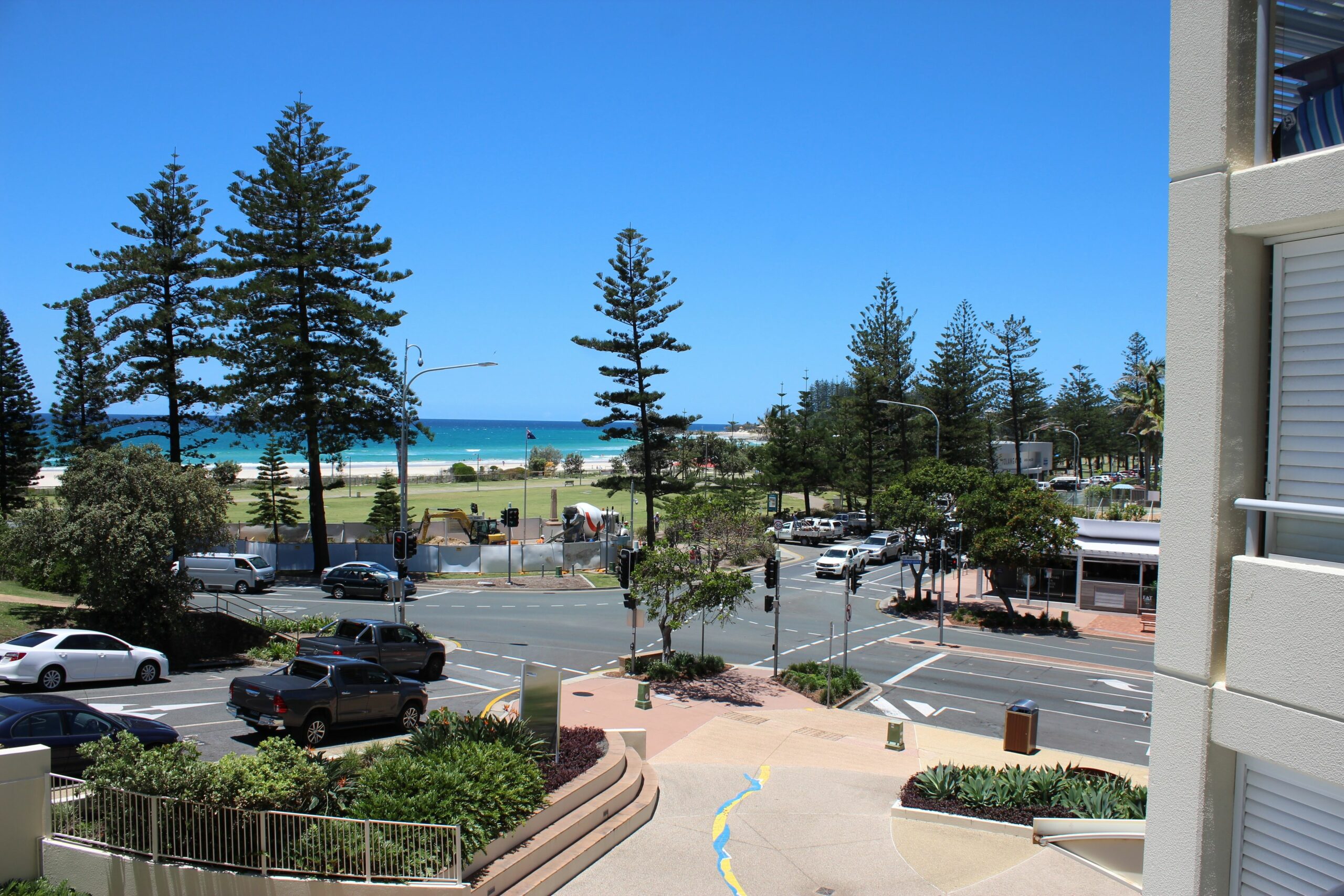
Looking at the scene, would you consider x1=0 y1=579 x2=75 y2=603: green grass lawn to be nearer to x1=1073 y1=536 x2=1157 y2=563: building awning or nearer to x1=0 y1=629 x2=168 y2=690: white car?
x1=0 y1=629 x2=168 y2=690: white car

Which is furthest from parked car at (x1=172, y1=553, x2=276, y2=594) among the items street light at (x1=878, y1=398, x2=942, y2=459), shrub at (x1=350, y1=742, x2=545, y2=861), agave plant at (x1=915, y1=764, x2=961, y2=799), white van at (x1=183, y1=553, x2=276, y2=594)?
agave plant at (x1=915, y1=764, x2=961, y2=799)

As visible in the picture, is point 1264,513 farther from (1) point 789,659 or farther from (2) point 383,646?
(1) point 789,659

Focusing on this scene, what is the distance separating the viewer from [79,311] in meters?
35.9

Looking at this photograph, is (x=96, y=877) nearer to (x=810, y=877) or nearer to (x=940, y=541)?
(x=810, y=877)

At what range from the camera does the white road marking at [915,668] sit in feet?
80.0

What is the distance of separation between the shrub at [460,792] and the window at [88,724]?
14.5ft

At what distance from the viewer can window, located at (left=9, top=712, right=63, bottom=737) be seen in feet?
37.1

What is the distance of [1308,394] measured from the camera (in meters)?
4.41

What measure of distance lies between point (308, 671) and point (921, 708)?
14366 mm

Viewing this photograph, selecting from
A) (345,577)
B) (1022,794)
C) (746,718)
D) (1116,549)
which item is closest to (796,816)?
(1022,794)

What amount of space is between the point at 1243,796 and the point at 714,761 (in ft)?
39.8

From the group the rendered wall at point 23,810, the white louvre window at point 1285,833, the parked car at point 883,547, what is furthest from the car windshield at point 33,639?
the parked car at point 883,547

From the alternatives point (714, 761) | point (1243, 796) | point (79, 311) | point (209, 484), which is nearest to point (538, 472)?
point (79, 311)

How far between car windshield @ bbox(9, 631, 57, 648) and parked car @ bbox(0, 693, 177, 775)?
6.48 m
